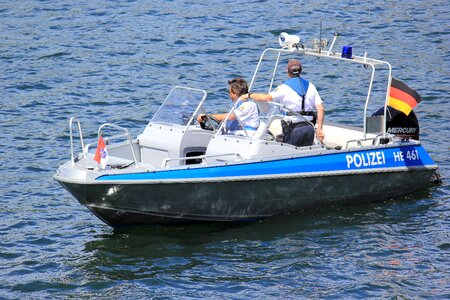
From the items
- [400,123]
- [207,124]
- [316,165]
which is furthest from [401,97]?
[207,124]

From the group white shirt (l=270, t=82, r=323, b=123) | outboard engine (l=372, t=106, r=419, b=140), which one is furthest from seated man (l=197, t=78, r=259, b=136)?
outboard engine (l=372, t=106, r=419, b=140)

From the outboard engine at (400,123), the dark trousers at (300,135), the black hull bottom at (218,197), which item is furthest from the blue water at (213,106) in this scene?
the dark trousers at (300,135)

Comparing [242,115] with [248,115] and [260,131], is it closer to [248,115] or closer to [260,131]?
[248,115]

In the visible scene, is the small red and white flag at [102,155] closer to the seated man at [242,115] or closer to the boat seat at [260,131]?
the seated man at [242,115]

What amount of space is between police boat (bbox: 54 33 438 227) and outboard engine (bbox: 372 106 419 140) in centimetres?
2

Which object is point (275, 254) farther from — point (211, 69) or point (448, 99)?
point (211, 69)

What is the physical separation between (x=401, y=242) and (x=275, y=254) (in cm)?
176

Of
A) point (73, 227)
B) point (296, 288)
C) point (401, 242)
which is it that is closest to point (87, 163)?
point (73, 227)

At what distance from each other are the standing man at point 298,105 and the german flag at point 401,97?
1321 mm

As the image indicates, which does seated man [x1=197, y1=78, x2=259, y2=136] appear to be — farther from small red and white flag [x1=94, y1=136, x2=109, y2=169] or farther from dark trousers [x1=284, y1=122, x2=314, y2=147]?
small red and white flag [x1=94, y1=136, x2=109, y2=169]

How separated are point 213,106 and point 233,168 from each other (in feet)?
23.7

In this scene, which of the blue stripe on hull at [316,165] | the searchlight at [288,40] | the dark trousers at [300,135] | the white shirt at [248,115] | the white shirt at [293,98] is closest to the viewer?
the blue stripe on hull at [316,165]

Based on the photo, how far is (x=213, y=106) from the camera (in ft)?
68.2

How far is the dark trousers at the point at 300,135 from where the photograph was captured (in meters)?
14.5
